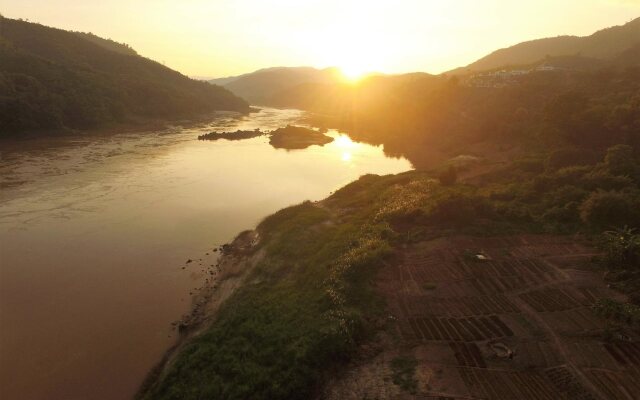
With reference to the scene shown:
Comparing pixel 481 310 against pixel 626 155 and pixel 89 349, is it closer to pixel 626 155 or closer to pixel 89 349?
pixel 89 349

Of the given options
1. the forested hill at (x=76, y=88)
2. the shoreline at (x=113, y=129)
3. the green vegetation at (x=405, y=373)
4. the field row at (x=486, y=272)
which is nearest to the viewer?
the green vegetation at (x=405, y=373)

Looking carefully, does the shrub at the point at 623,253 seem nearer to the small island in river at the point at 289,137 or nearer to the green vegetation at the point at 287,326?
the green vegetation at the point at 287,326

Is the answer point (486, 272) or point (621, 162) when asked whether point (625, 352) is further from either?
point (621, 162)

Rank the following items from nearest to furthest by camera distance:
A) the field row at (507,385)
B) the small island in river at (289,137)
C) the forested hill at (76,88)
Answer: the field row at (507,385), the forested hill at (76,88), the small island in river at (289,137)

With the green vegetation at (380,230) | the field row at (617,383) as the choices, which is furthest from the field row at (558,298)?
the field row at (617,383)

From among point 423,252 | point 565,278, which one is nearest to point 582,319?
point 565,278
